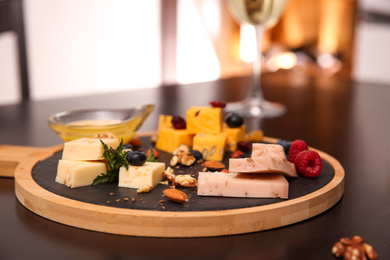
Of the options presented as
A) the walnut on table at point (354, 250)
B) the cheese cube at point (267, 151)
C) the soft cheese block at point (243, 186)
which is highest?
the cheese cube at point (267, 151)

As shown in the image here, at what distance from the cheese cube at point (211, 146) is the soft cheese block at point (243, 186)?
259mm

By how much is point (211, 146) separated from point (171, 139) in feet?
0.41

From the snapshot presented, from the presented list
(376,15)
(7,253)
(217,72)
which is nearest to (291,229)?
(7,253)

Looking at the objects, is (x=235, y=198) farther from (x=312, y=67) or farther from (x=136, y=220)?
(x=312, y=67)

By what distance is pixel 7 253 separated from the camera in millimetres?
687

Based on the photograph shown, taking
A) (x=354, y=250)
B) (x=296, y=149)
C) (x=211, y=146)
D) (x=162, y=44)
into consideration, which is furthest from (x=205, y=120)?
(x=162, y=44)

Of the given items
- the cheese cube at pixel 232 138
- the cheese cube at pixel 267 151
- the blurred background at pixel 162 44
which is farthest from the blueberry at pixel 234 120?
the blurred background at pixel 162 44

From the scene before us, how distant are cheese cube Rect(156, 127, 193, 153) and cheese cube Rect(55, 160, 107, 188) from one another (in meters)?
0.29

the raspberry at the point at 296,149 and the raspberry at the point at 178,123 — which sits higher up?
the raspberry at the point at 178,123

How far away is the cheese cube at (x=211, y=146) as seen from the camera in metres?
1.13

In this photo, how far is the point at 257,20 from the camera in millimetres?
1811

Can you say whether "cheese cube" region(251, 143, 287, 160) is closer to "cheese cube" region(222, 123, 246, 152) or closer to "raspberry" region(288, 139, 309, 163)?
"raspberry" region(288, 139, 309, 163)

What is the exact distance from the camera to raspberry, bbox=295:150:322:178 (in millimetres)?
964

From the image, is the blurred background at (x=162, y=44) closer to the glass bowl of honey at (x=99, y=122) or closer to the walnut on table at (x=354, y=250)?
the glass bowl of honey at (x=99, y=122)
